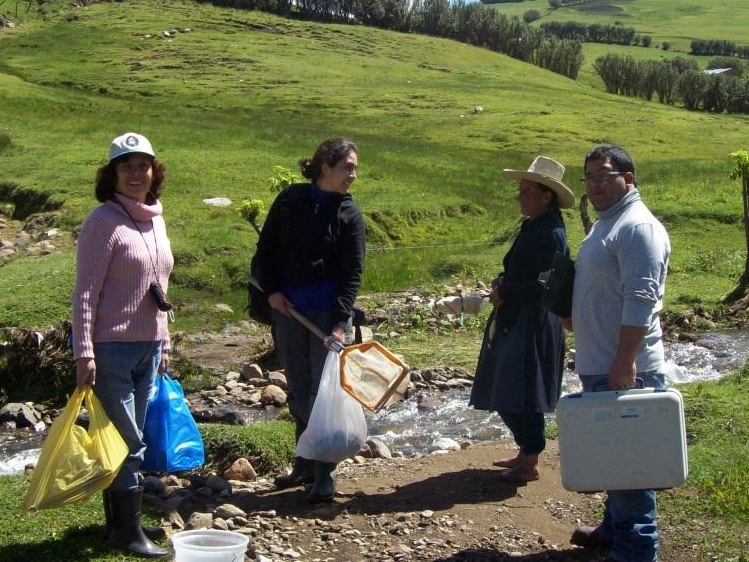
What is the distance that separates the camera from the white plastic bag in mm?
6688

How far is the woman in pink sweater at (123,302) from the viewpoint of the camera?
5.82 metres

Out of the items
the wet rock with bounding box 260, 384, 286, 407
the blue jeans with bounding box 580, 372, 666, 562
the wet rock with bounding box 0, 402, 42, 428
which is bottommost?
the wet rock with bounding box 0, 402, 42, 428

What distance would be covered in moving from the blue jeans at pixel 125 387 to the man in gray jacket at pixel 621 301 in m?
2.40

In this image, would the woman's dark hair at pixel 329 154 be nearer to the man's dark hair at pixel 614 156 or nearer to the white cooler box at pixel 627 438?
the man's dark hair at pixel 614 156

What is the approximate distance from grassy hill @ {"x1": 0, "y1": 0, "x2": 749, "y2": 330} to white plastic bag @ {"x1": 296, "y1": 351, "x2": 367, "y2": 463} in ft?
23.1

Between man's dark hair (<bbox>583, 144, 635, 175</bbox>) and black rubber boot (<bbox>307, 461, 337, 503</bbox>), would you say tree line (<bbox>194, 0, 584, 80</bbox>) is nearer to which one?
black rubber boot (<bbox>307, 461, 337, 503</bbox>)

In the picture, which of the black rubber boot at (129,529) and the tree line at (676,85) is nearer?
the black rubber boot at (129,529)

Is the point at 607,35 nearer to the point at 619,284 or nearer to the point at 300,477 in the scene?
the point at 300,477

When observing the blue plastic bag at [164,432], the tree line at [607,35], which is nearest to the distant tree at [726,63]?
the tree line at [607,35]

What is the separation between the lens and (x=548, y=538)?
663cm

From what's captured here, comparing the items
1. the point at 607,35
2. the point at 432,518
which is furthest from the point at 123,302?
the point at 607,35

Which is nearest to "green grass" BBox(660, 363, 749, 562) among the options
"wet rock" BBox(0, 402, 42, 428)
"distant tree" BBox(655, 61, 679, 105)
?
"wet rock" BBox(0, 402, 42, 428)

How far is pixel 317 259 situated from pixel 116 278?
4.72ft

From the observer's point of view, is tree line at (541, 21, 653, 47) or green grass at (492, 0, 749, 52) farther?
green grass at (492, 0, 749, 52)
